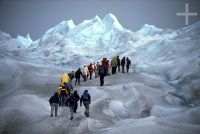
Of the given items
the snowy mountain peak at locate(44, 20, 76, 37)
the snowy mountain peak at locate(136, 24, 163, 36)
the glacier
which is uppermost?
the snowy mountain peak at locate(44, 20, 76, 37)

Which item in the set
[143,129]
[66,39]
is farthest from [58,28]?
[143,129]

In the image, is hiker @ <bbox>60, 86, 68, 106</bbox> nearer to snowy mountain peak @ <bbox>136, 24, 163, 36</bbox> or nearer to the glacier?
the glacier

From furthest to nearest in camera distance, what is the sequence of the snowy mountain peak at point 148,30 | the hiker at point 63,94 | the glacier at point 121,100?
the snowy mountain peak at point 148,30, the hiker at point 63,94, the glacier at point 121,100

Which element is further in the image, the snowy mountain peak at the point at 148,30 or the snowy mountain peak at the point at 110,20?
the snowy mountain peak at the point at 110,20

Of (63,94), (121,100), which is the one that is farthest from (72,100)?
(121,100)

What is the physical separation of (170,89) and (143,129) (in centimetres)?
1632

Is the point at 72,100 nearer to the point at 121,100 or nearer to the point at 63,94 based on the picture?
the point at 63,94

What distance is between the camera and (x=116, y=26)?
Answer: 14975 centimetres

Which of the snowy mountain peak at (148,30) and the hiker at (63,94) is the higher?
the snowy mountain peak at (148,30)

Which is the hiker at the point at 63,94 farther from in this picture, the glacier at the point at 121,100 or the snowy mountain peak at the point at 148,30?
the snowy mountain peak at the point at 148,30

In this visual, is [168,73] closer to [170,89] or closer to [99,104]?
[170,89]

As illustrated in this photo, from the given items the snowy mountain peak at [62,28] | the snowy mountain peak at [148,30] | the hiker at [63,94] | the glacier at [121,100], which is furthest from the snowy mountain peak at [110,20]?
the hiker at [63,94]

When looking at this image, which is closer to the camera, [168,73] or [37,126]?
[37,126]

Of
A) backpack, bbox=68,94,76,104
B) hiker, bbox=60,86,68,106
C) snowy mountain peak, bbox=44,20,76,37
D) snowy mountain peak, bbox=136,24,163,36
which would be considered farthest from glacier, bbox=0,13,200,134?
snowy mountain peak, bbox=44,20,76,37
